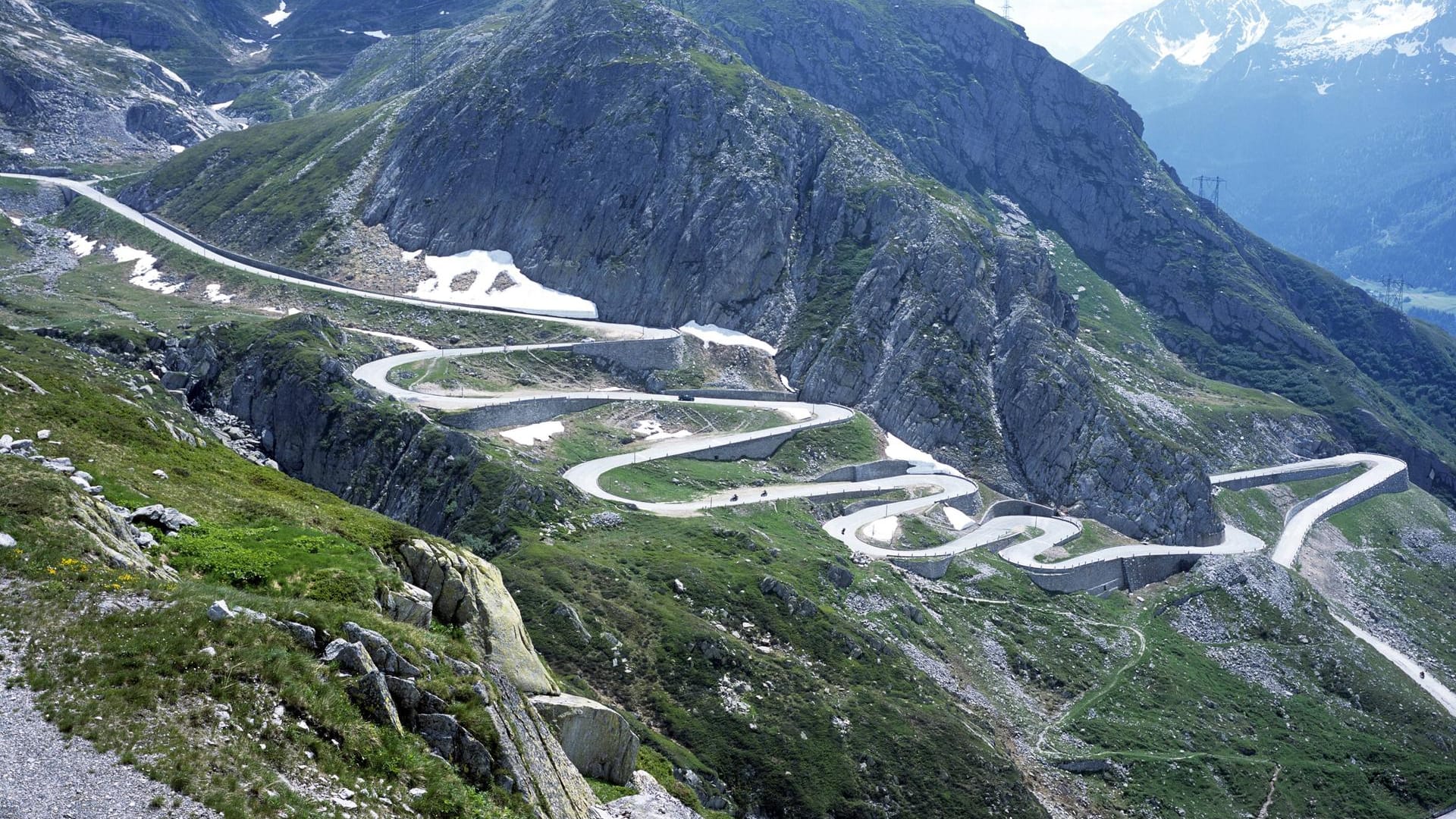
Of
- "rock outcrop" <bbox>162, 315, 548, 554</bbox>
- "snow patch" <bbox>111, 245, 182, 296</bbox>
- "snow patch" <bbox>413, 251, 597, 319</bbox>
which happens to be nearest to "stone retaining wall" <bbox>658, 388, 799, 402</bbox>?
"snow patch" <bbox>413, 251, 597, 319</bbox>

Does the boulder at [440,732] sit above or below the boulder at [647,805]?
above

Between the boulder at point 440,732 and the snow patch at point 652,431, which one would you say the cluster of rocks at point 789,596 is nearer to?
the snow patch at point 652,431

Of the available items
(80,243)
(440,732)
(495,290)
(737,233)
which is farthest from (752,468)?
(80,243)

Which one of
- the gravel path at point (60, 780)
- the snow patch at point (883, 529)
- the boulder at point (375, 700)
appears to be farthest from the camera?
the snow patch at point (883, 529)

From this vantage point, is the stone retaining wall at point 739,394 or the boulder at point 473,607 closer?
the boulder at point 473,607

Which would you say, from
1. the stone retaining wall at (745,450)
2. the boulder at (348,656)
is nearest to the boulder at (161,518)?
the boulder at (348,656)

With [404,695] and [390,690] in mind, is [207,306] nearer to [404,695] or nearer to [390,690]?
[390,690]

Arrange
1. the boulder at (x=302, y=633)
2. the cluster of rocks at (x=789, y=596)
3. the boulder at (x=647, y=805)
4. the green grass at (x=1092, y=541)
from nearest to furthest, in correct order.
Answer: the boulder at (x=302, y=633) → the boulder at (x=647, y=805) → the cluster of rocks at (x=789, y=596) → the green grass at (x=1092, y=541)
